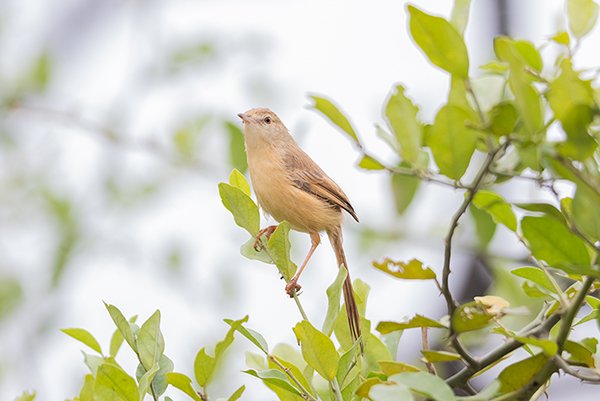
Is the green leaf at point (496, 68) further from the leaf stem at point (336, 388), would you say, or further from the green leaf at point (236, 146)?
the green leaf at point (236, 146)

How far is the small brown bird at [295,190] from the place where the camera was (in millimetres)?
3252

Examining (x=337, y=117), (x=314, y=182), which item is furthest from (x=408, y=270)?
(x=314, y=182)

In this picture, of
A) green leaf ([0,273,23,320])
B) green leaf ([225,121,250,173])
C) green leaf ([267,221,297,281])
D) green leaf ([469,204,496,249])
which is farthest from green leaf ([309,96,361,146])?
green leaf ([0,273,23,320])

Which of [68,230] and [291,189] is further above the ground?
[291,189]

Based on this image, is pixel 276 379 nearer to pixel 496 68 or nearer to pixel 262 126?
pixel 496 68

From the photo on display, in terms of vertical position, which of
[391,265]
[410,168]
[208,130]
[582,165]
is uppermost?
[582,165]

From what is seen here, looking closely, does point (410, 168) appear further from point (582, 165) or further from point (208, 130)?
point (208, 130)

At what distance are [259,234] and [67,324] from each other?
3.85 metres

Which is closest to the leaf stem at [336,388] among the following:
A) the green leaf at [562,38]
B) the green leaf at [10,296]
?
the green leaf at [562,38]

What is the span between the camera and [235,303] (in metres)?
5.95

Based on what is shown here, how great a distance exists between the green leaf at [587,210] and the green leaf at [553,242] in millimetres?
63

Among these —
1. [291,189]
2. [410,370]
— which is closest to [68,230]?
[291,189]

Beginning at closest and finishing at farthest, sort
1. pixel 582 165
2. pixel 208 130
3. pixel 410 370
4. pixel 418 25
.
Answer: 1. pixel 582 165
2. pixel 418 25
3. pixel 410 370
4. pixel 208 130

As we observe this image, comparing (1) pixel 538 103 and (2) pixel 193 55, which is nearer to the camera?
(1) pixel 538 103
